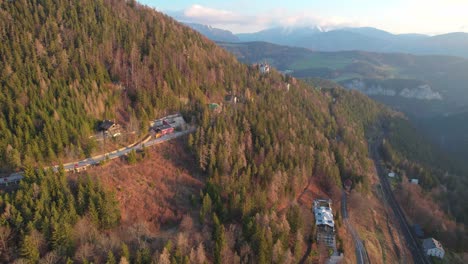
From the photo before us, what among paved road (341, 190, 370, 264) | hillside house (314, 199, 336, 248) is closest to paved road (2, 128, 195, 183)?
hillside house (314, 199, 336, 248)

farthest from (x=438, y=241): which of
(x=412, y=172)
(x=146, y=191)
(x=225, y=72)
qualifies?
(x=225, y=72)

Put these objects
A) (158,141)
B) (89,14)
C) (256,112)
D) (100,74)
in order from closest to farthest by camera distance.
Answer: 1. (158,141)
2. (100,74)
3. (256,112)
4. (89,14)

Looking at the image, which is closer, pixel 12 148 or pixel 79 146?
pixel 12 148

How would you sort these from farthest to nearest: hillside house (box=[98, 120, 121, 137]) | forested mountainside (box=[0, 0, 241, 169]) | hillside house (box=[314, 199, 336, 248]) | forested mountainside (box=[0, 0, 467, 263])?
1. hillside house (box=[98, 120, 121, 137])
2. forested mountainside (box=[0, 0, 241, 169])
3. hillside house (box=[314, 199, 336, 248])
4. forested mountainside (box=[0, 0, 467, 263])

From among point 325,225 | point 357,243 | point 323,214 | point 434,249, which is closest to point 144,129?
point 323,214

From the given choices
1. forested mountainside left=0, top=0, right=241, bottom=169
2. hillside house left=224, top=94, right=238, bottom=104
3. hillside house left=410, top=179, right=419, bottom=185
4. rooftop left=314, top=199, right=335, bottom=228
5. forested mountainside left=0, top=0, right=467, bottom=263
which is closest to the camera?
forested mountainside left=0, top=0, right=467, bottom=263

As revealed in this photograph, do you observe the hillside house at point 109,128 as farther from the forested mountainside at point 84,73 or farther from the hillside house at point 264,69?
the hillside house at point 264,69

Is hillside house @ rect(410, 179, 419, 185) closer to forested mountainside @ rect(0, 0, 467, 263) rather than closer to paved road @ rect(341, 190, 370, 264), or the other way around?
forested mountainside @ rect(0, 0, 467, 263)

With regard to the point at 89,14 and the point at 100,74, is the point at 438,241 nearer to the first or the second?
the point at 100,74
